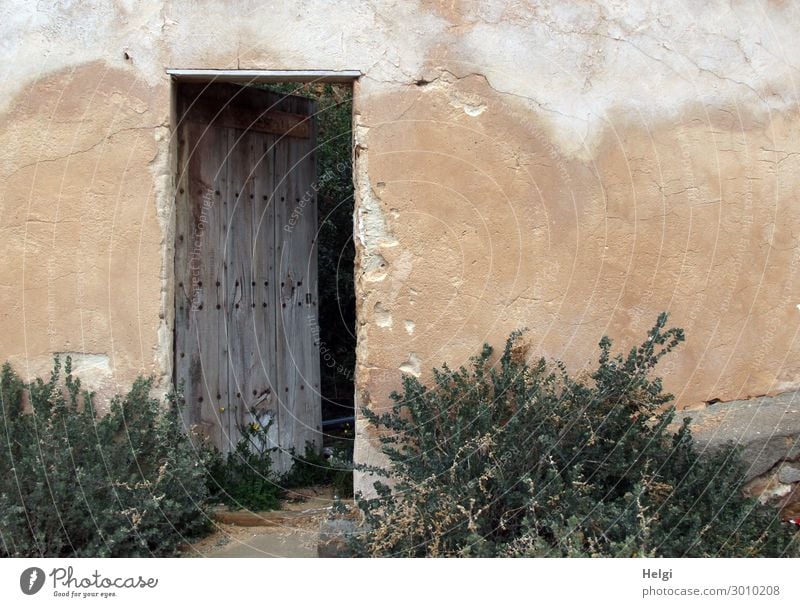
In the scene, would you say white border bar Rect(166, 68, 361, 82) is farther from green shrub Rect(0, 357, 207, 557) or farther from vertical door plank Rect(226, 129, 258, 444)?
green shrub Rect(0, 357, 207, 557)

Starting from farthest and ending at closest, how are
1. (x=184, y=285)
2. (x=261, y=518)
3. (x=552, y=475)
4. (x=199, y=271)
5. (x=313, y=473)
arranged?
1. (x=313, y=473)
2. (x=199, y=271)
3. (x=184, y=285)
4. (x=261, y=518)
5. (x=552, y=475)

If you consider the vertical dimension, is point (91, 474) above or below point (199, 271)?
below

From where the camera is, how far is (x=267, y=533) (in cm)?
411

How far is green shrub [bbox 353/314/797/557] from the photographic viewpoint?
3287 mm

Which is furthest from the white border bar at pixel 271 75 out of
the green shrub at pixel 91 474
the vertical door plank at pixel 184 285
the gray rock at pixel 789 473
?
the gray rock at pixel 789 473

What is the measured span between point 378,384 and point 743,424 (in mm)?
1717

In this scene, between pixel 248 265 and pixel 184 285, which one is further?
pixel 248 265

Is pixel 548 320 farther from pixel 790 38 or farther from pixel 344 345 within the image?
pixel 344 345

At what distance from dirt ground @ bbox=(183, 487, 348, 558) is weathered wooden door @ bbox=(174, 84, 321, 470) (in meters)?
0.60

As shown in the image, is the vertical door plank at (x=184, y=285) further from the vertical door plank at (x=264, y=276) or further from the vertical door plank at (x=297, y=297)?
the vertical door plank at (x=297, y=297)

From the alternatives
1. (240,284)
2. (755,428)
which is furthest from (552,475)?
(240,284)

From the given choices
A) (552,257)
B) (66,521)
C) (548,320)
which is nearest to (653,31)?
(552,257)

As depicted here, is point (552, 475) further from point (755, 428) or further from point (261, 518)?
point (261, 518)

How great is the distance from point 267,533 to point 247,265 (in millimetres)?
1627
